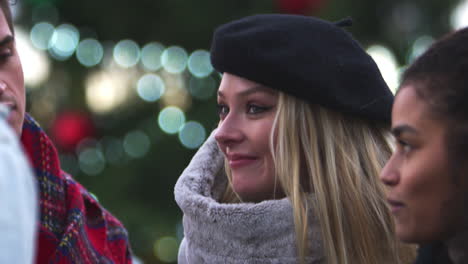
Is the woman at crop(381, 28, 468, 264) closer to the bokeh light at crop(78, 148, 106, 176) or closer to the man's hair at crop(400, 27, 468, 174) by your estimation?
the man's hair at crop(400, 27, 468, 174)

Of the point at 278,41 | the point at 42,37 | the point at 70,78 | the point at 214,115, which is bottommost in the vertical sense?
the point at 214,115

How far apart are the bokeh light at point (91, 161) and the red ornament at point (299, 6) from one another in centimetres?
135

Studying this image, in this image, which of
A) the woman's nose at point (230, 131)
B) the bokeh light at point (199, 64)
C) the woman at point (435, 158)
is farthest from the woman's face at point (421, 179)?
the bokeh light at point (199, 64)

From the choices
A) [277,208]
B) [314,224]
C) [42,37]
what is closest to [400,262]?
[314,224]

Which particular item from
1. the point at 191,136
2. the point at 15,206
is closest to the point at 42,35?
the point at 191,136

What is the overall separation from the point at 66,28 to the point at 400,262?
7.81ft

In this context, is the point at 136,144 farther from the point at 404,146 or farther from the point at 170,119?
the point at 404,146

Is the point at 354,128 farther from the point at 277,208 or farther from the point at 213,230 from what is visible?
the point at 213,230

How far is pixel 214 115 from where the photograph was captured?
138 inches

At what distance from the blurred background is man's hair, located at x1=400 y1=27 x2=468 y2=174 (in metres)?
2.21

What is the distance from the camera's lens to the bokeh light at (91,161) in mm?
3691

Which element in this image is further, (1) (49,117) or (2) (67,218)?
(1) (49,117)

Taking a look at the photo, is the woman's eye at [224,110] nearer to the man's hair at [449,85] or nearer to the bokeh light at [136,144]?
the man's hair at [449,85]

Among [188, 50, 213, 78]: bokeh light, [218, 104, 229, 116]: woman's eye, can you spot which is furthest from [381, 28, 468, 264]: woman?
[188, 50, 213, 78]: bokeh light
